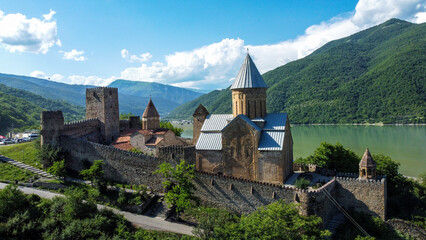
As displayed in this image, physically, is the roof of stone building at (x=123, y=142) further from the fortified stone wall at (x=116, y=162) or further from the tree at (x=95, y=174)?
the tree at (x=95, y=174)

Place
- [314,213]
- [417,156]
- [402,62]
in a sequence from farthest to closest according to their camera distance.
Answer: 1. [402,62]
2. [417,156]
3. [314,213]

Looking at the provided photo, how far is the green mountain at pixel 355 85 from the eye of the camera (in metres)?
64.2

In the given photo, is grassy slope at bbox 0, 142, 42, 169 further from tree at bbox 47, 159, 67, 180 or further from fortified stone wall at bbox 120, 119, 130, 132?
fortified stone wall at bbox 120, 119, 130, 132

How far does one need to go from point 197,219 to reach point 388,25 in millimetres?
149870

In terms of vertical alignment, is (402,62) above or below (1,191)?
above

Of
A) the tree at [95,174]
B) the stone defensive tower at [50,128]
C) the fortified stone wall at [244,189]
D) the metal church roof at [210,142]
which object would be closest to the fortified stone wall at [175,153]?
the fortified stone wall at [244,189]

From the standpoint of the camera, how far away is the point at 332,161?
701 inches

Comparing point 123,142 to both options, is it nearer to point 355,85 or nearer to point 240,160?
point 240,160

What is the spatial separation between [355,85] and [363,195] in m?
72.4

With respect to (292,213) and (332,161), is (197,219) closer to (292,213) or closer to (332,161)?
(292,213)

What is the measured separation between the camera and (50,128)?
16.5 meters

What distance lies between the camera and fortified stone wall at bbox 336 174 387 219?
40.1ft

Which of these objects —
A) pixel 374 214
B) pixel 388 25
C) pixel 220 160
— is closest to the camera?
pixel 374 214

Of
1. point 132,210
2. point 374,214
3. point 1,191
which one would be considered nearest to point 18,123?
point 1,191
